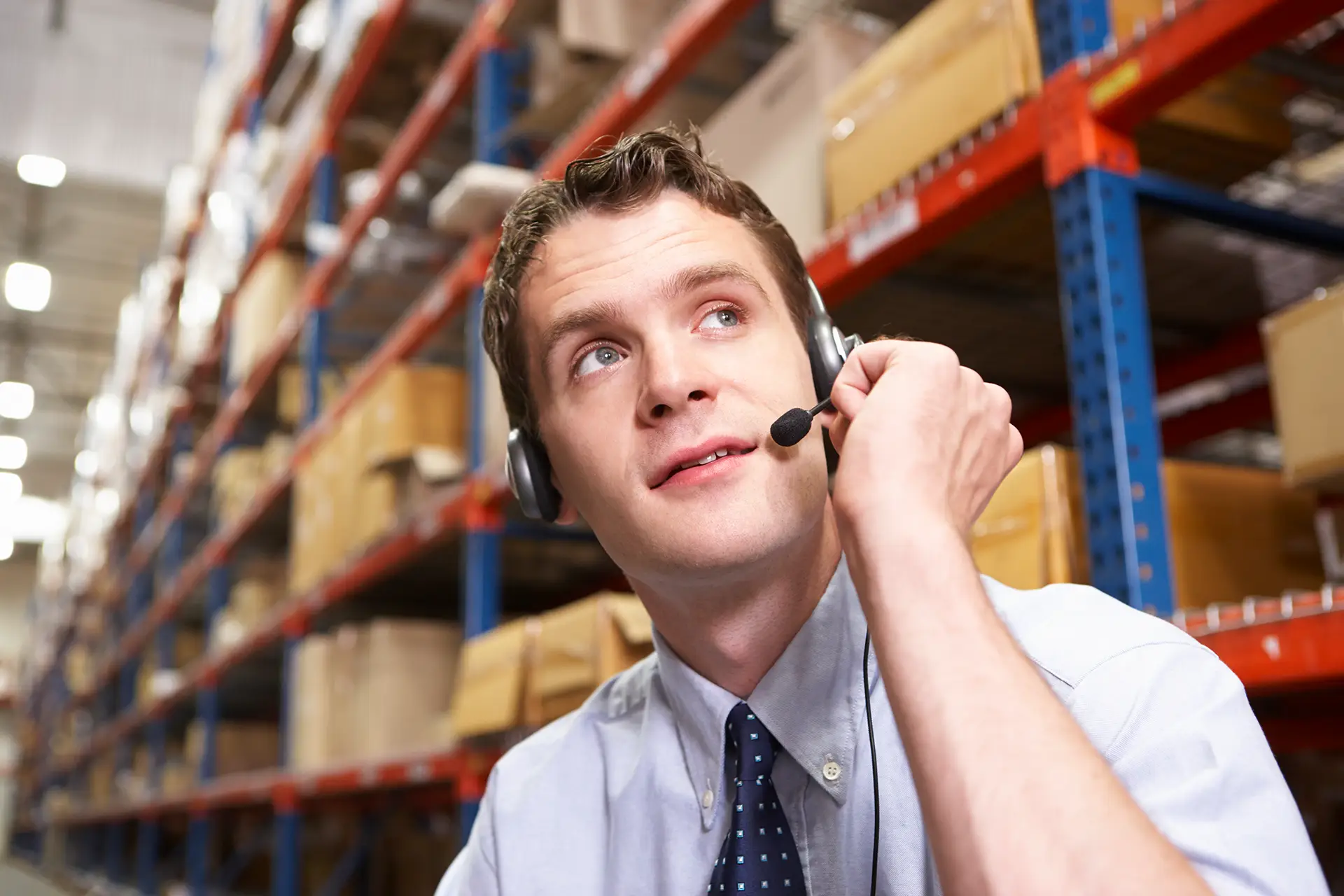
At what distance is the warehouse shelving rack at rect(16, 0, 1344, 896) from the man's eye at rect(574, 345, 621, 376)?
1.23ft

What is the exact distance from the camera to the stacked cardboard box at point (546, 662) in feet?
7.54

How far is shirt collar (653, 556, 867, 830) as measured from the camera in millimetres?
1021

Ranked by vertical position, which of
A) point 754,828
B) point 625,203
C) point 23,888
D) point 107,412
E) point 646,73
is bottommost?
point 23,888

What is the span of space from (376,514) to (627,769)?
9.00ft

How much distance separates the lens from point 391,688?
351 cm

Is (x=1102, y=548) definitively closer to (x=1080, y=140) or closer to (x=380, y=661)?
(x=1080, y=140)

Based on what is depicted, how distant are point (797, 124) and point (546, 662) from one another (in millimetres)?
1290

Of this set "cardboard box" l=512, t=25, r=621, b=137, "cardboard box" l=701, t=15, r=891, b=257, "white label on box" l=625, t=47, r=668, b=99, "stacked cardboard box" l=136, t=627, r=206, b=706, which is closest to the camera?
"cardboard box" l=701, t=15, r=891, b=257

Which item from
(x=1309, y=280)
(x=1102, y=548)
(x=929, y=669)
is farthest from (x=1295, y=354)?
(x=1309, y=280)

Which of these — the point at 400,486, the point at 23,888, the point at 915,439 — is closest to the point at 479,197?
the point at 400,486

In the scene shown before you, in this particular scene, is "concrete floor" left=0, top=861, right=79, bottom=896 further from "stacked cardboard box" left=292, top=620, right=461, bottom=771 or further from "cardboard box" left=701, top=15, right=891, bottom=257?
"cardboard box" left=701, top=15, right=891, bottom=257

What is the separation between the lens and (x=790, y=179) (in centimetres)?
211

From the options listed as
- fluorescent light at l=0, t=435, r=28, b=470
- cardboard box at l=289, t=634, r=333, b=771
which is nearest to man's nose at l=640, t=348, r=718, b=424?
cardboard box at l=289, t=634, r=333, b=771

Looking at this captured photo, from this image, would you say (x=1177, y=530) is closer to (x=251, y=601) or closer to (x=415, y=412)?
(x=415, y=412)
